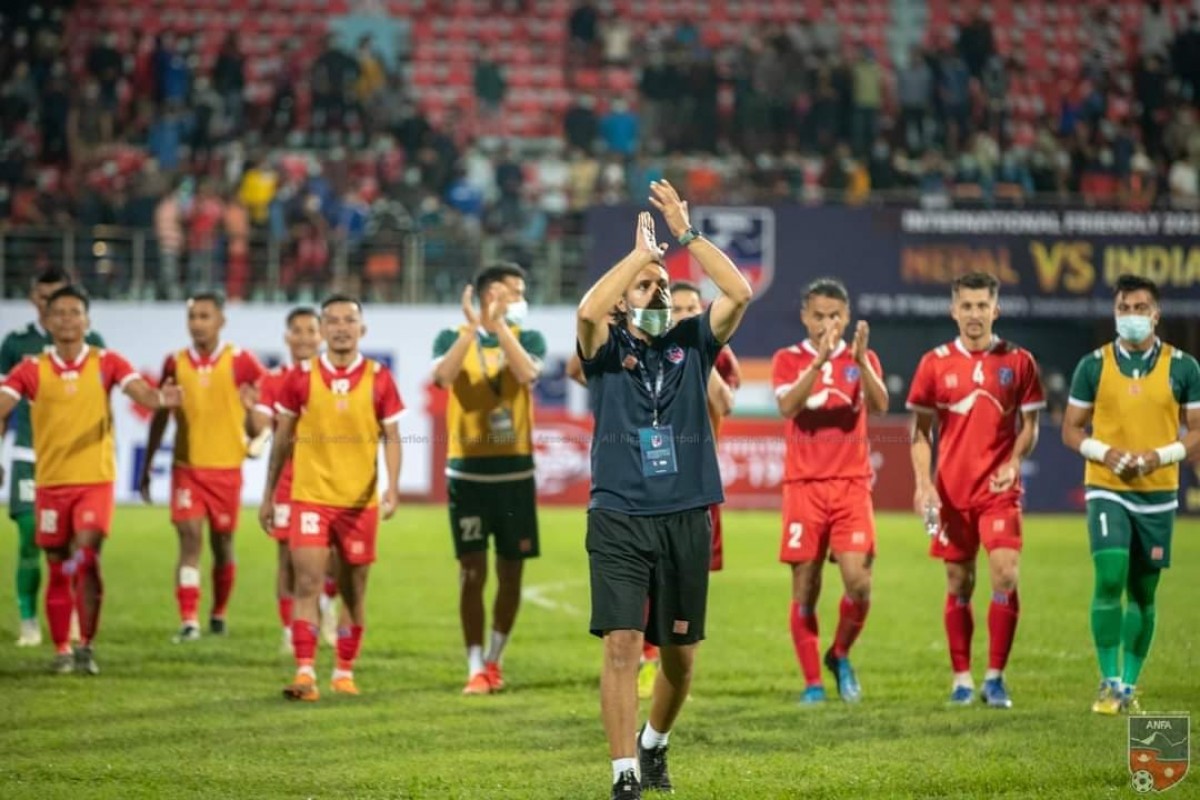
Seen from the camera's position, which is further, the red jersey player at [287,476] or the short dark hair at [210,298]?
the short dark hair at [210,298]

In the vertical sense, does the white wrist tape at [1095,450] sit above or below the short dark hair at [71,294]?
below

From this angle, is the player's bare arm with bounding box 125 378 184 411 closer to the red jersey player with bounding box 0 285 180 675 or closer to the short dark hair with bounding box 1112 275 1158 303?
the red jersey player with bounding box 0 285 180 675

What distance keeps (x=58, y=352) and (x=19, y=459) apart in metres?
1.65

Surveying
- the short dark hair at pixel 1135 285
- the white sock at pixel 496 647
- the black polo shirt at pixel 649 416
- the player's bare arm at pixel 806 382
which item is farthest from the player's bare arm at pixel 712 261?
the white sock at pixel 496 647

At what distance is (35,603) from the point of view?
12.8 meters

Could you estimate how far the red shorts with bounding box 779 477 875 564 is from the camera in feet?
34.7

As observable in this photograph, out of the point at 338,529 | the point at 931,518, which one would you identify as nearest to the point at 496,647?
the point at 338,529

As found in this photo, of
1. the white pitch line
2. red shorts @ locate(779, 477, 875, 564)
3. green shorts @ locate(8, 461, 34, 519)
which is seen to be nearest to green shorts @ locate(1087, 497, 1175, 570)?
red shorts @ locate(779, 477, 875, 564)

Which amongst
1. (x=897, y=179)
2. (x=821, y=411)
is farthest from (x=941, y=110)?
(x=821, y=411)

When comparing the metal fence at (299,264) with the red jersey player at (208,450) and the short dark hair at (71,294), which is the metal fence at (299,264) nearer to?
the red jersey player at (208,450)

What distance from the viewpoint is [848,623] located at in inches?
422

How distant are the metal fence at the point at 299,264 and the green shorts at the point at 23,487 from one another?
43.2 feet

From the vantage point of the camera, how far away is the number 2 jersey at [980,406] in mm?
10430

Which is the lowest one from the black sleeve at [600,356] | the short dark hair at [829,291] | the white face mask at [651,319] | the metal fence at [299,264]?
the black sleeve at [600,356]
